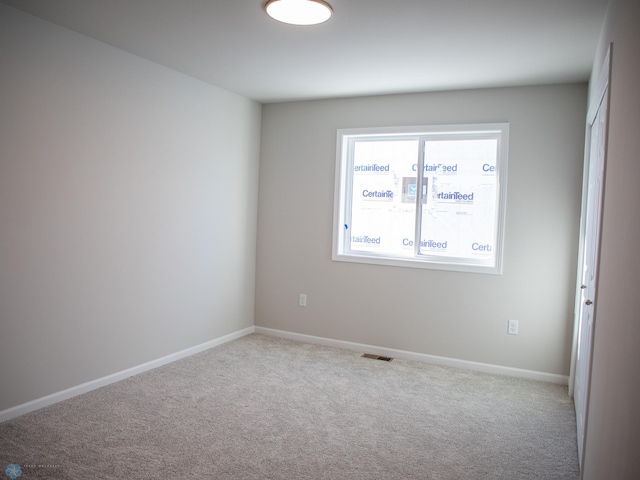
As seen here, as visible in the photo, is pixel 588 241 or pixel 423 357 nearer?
pixel 588 241

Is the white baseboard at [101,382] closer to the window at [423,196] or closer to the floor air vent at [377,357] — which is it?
the floor air vent at [377,357]

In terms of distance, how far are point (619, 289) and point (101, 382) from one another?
3.32m

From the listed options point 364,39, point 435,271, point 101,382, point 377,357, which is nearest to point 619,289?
point 364,39

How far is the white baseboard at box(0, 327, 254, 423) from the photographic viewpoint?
9.82 feet

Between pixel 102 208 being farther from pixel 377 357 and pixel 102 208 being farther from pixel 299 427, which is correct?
pixel 377 357

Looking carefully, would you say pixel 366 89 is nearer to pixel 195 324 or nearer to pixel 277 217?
pixel 277 217

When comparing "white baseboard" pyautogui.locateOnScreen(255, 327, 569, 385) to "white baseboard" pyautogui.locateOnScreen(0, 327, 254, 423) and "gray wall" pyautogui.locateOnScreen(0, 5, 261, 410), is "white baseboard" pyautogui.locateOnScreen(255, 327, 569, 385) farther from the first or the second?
"gray wall" pyautogui.locateOnScreen(0, 5, 261, 410)

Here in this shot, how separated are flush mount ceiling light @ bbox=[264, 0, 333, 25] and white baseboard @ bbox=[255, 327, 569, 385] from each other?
A: 9.89 feet

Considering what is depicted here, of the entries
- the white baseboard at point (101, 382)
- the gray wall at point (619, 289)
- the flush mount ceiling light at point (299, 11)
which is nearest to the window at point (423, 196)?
the white baseboard at point (101, 382)

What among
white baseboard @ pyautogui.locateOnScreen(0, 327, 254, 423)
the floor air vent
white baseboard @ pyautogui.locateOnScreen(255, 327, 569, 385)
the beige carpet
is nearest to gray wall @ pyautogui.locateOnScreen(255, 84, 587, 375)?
white baseboard @ pyautogui.locateOnScreen(255, 327, 569, 385)

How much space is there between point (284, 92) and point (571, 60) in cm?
244

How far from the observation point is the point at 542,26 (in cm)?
285

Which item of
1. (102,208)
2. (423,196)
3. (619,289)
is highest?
(423,196)

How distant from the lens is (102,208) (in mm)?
3498
